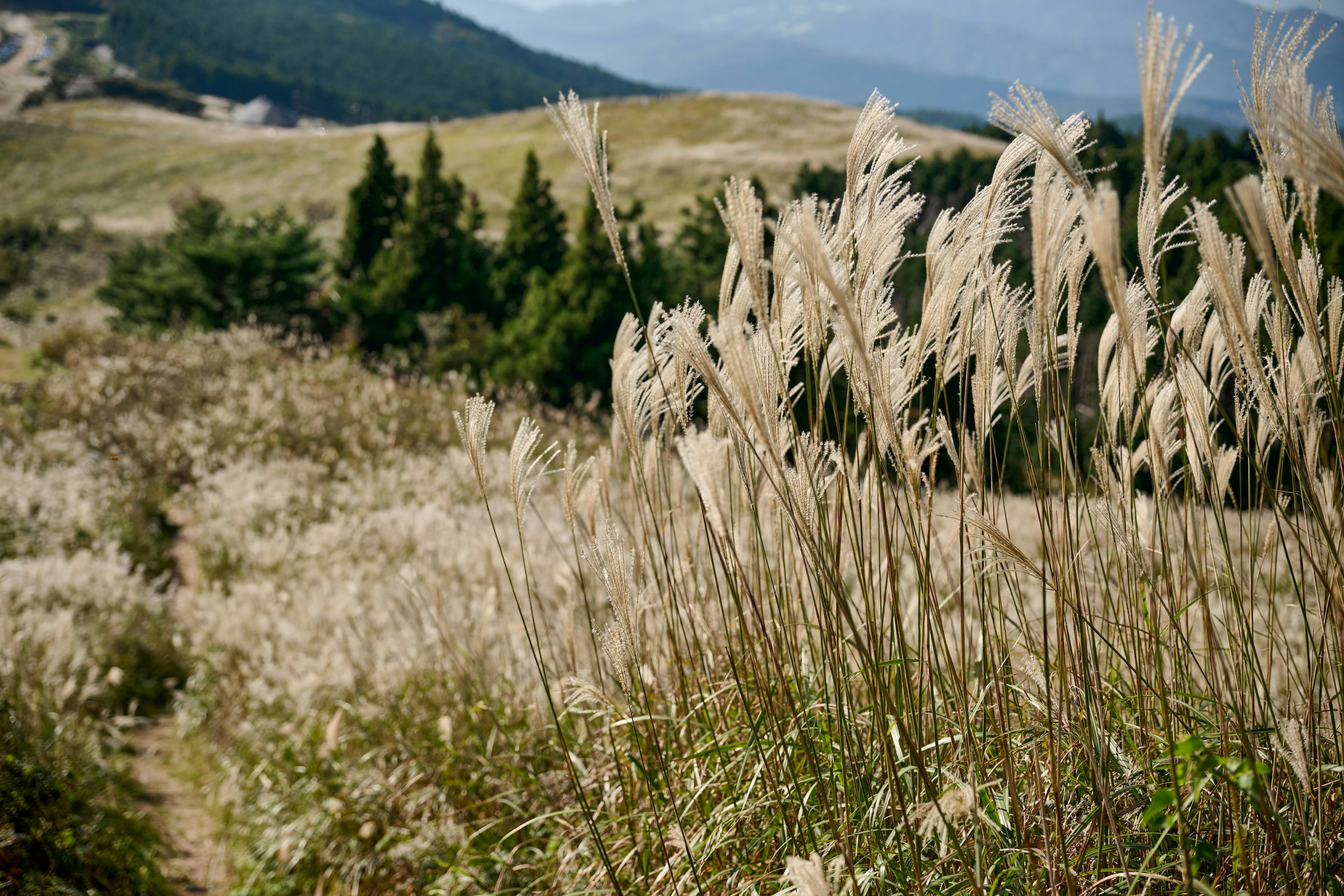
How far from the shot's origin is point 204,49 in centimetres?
10938

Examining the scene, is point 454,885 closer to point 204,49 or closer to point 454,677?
point 454,677

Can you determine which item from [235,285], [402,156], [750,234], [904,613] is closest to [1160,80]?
[750,234]

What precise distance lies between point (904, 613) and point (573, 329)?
30.0 ft

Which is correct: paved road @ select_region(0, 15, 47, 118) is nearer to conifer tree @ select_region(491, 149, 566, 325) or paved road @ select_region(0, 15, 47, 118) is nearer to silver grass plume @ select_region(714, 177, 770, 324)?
conifer tree @ select_region(491, 149, 566, 325)

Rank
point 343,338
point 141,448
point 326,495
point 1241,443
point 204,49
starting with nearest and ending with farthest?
point 1241,443 < point 326,495 < point 141,448 < point 343,338 < point 204,49

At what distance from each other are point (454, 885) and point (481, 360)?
10762 millimetres

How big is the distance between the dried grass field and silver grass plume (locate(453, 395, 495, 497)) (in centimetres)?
1

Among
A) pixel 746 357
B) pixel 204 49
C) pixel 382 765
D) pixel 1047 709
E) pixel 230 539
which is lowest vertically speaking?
pixel 230 539

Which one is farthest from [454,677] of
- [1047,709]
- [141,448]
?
[141,448]

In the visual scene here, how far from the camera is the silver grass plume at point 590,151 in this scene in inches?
51.9

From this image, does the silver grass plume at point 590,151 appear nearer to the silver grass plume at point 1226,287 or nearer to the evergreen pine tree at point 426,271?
the silver grass plume at point 1226,287

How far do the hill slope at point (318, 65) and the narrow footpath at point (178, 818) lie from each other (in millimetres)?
104392

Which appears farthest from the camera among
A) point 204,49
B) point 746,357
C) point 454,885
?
point 204,49

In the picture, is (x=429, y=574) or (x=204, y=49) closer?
(x=429, y=574)
